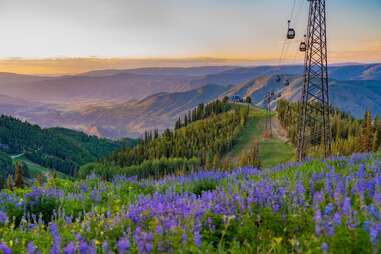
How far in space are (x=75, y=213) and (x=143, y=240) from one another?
15.3 feet

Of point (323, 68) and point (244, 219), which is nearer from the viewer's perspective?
point (244, 219)

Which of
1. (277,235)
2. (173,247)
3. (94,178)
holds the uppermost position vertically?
(173,247)

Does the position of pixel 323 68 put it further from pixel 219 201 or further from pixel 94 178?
pixel 219 201

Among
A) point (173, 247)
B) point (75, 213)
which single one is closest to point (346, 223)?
point (173, 247)

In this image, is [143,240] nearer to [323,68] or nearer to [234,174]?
[234,174]

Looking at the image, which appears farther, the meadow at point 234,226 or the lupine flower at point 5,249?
the lupine flower at point 5,249

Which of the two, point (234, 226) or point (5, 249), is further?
point (234, 226)

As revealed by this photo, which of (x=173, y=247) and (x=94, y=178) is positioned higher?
(x=173, y=247)

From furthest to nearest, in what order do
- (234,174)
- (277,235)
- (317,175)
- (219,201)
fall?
1. (234,174)
2. (317,175)
3. (219,201)
4. (277,235)

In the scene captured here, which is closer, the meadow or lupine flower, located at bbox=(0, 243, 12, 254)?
the meadow

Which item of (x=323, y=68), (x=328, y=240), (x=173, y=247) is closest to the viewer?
A: (x=328, y=240)

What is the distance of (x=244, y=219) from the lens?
5.85 meters

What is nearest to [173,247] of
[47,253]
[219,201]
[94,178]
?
[47,253]

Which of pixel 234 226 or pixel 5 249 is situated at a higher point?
pixel 5 249
